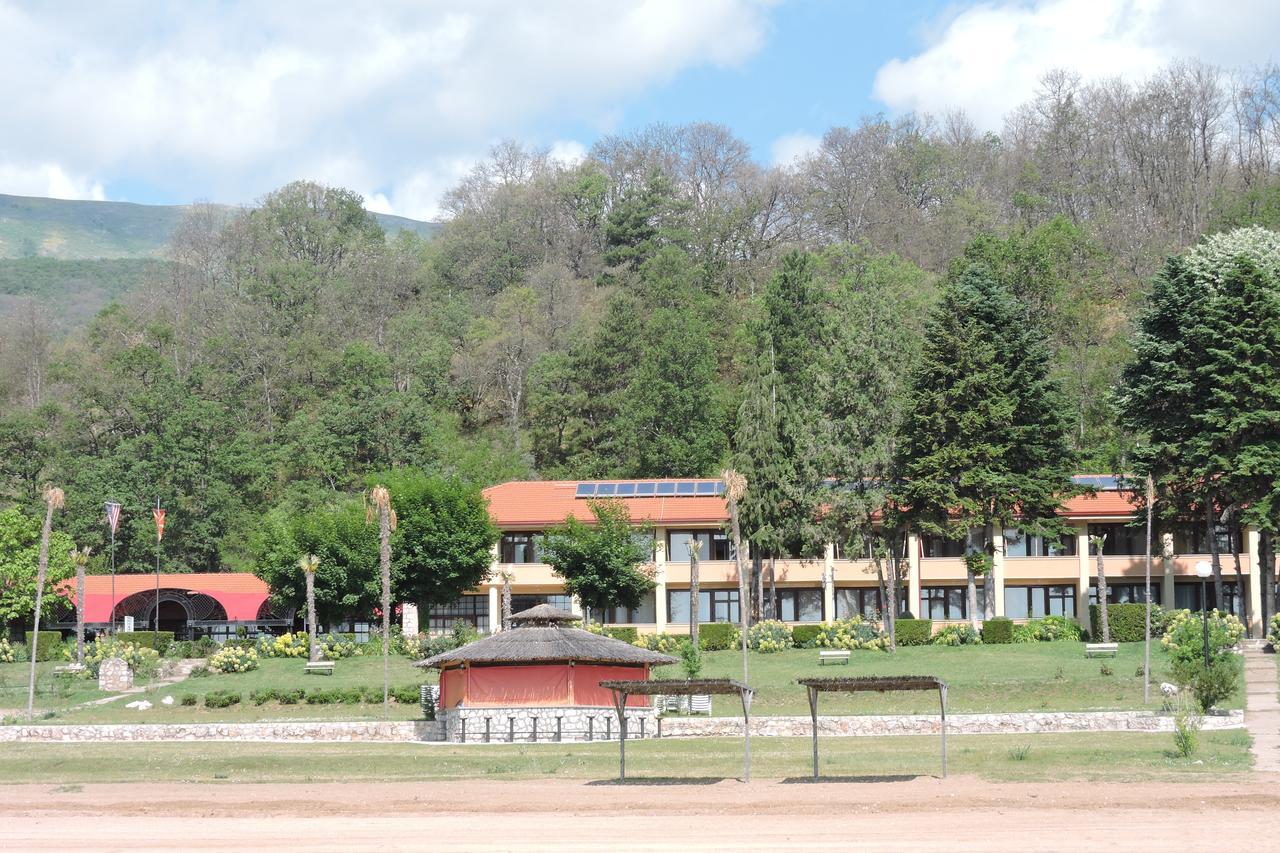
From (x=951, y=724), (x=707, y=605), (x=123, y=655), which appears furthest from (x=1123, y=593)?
(x=123, y=655)

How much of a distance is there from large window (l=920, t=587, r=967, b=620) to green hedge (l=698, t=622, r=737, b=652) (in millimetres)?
13354

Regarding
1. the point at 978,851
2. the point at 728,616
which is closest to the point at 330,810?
the point at 978,851

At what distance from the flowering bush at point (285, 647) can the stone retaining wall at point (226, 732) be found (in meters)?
19.5

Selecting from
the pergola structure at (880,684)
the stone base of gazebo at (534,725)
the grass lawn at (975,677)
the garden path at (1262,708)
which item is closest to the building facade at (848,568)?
the grass lawn at (975,677)

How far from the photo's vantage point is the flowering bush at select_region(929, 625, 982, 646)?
195ft

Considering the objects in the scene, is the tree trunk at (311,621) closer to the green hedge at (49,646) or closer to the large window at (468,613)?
the green hedge at (49,646)

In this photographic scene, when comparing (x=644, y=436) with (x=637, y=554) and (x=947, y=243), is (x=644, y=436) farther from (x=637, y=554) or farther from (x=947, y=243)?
(x=947, y=243)

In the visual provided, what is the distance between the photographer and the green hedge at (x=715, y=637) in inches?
2408

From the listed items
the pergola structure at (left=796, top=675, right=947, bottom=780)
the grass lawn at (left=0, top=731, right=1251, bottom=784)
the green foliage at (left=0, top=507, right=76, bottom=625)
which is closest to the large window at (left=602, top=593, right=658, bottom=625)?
the green foliage at (left=0, top=507, right=76, bottom=625)

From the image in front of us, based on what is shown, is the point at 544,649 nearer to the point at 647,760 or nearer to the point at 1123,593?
the point at 647,760

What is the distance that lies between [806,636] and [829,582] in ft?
31.6

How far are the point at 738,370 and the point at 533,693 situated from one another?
52.1 metres

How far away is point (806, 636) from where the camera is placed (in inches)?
2424

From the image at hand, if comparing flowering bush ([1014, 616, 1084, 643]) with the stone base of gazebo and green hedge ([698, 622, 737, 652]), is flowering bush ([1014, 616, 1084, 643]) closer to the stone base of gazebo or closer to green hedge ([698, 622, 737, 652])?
green hedge ([698, 622, 737, 652])
